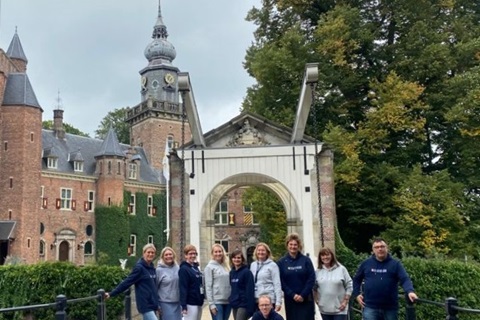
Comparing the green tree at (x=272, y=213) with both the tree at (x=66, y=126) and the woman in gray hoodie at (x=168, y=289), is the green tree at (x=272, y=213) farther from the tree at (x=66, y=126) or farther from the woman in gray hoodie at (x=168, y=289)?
the tree at (x=66, y=126)

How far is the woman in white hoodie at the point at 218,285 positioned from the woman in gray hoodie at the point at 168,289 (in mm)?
410

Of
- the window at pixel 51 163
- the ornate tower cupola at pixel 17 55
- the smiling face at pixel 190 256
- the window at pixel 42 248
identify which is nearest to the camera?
the smiling face at pixel 190 256

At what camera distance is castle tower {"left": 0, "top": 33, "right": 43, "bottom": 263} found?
102ft

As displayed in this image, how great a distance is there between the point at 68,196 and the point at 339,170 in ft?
90.6

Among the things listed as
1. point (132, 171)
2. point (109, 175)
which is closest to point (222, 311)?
point (109, 175)

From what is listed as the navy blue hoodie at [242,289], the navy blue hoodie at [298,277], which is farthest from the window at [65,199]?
the navy blue hoodie at [298,277]

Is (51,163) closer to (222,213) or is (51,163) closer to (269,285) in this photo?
(222,213)

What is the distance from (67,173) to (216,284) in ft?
109

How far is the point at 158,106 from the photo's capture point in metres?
49.3

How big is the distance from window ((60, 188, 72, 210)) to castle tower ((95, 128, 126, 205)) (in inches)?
82.4

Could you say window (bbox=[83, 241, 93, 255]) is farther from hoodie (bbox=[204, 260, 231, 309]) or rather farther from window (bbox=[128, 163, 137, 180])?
hoodie (bbox=[204, 260, 231, 309])

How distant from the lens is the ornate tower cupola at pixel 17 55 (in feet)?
118

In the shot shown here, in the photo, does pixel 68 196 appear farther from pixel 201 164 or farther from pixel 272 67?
pixel 201 164

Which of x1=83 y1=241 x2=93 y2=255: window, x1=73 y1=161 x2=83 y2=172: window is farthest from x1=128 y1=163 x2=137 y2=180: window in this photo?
x1=83 y1=241 x2=93 y2=255: window
